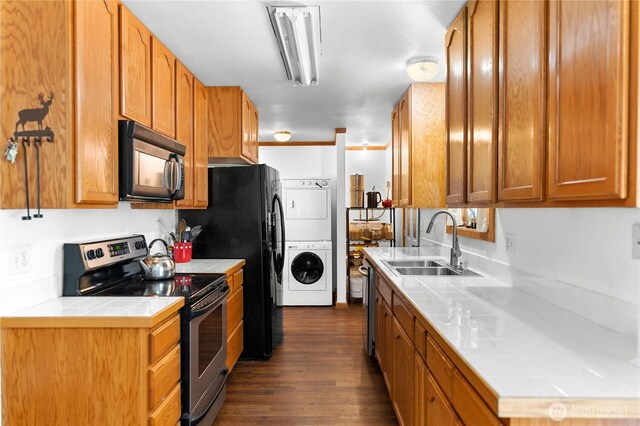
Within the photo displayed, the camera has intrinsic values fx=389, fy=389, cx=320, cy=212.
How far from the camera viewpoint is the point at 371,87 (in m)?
3.28

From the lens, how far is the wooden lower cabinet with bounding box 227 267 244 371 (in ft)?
9.65

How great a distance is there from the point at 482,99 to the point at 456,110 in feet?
1.15

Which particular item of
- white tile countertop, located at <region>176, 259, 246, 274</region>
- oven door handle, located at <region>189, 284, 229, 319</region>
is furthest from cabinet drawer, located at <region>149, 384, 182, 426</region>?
white tile countertop, located at <region>176, 259, 246, 274</region>

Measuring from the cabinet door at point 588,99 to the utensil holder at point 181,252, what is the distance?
8.75 ft

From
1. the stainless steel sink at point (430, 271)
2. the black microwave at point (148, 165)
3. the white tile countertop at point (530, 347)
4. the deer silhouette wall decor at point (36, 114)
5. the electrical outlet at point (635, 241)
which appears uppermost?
the deer silhouette wall decor at point (36, 114)

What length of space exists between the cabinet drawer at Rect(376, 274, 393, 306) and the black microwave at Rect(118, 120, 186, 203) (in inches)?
58.1

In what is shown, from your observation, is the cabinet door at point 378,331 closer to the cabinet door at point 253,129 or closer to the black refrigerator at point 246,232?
the black refrigerator at point 246,232

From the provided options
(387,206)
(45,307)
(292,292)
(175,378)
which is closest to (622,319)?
(175,378)

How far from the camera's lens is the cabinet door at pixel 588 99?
2.99 feet

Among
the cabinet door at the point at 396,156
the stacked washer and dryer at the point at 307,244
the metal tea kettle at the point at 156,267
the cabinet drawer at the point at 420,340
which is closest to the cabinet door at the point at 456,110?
the cabinet drawer at the point at 420,340

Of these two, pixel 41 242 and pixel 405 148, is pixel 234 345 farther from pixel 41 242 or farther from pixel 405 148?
pixel 405 148

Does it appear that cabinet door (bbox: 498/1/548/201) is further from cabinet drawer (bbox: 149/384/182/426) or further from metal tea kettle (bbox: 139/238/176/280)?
metal tea kettle (bbox: 139/238/176/280)

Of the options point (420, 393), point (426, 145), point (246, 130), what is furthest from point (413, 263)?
point (246, 130)

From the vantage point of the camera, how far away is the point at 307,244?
17.0ft
